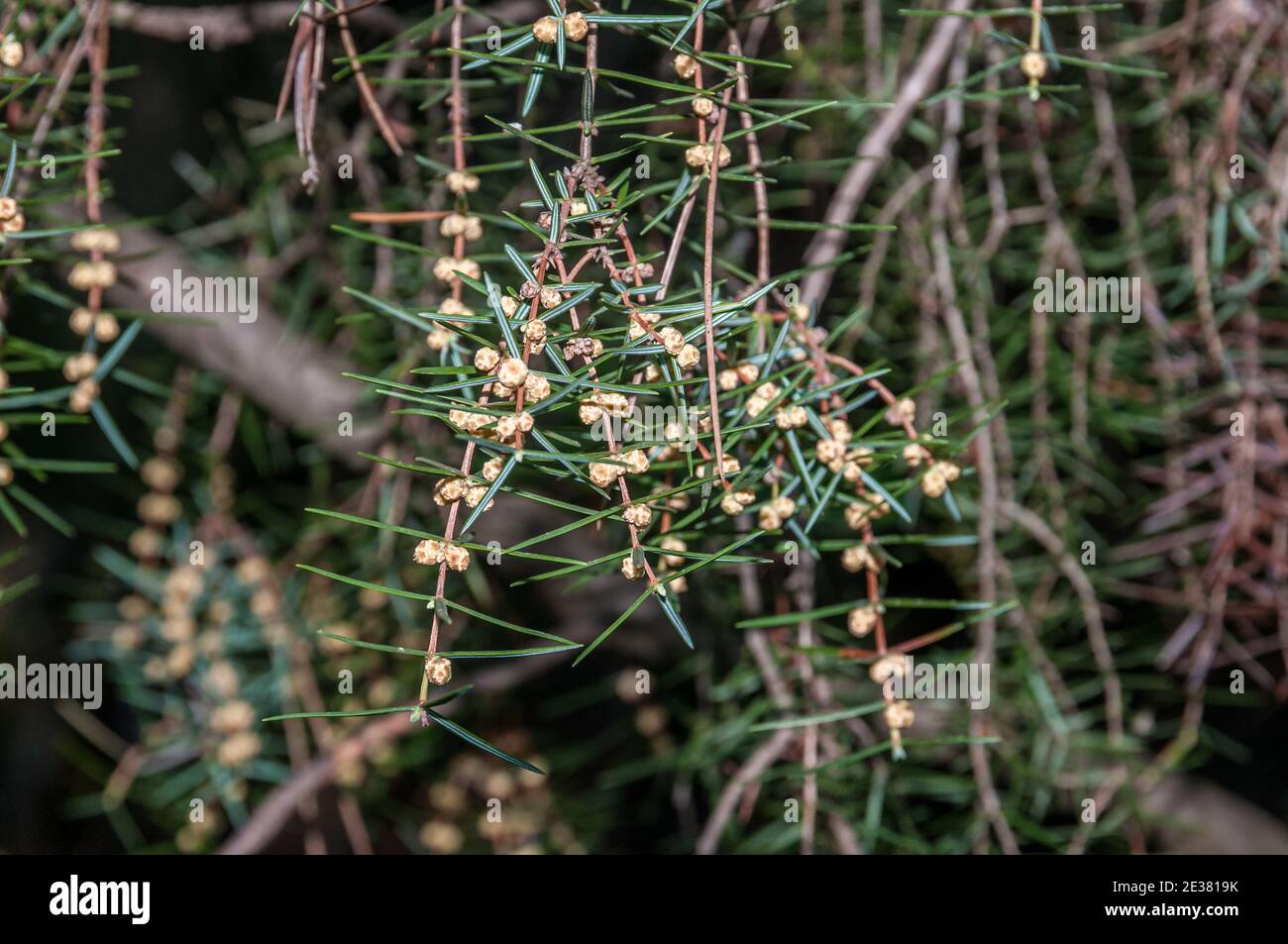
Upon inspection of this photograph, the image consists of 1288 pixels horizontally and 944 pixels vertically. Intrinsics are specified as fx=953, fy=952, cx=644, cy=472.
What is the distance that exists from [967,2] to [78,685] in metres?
0.79

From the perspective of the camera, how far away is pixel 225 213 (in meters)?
0.76

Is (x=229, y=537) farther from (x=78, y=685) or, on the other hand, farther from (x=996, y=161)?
(x=996, y=161)

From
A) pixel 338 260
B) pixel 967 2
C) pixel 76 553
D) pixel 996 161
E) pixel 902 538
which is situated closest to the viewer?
pixel 902 538

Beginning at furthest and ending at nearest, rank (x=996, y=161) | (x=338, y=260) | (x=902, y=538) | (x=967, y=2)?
(x=338, y=260), (x=996, y=161), (x=967, y=2), (x=902, y=538)

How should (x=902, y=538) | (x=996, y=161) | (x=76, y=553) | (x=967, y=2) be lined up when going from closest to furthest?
(x=902, y=538), (x=967, y=2), (x=996, y=161), (x=76, y=553)

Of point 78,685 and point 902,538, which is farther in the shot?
point 78,685

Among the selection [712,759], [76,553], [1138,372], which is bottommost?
[712,759]

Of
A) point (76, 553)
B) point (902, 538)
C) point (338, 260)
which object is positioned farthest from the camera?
point (76, 553)

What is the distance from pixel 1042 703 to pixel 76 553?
40.6 inches

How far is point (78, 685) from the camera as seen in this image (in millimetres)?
762

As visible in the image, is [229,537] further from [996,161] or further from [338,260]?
[996,161]

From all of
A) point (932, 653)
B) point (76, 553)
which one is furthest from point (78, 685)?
point (932, 653)

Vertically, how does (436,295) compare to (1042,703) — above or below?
above

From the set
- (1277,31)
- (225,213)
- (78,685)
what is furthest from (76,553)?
(1277,31)
